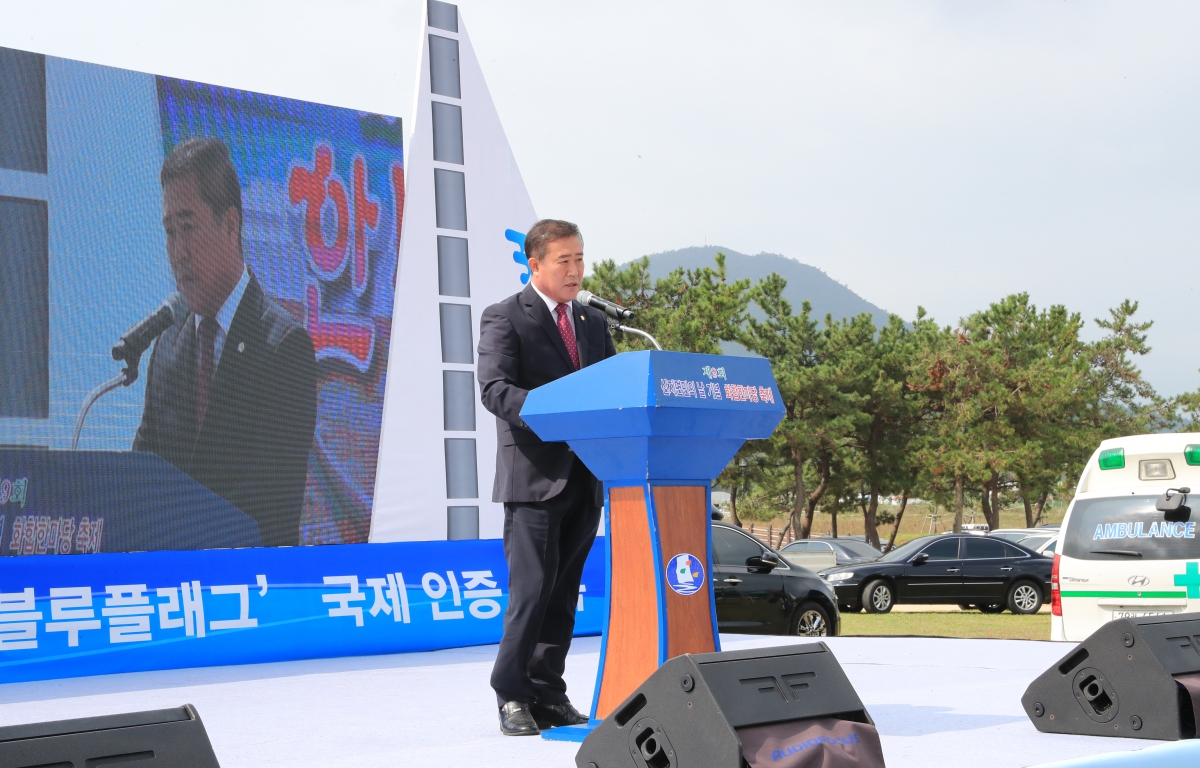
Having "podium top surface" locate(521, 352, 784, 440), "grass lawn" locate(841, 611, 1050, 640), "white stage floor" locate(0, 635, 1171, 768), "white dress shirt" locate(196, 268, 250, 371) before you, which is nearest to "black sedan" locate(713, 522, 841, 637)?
"grass lawn" locate(841, 611, 1050, 640)

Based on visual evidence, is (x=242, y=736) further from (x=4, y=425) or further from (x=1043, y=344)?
(x=1043, y=344)

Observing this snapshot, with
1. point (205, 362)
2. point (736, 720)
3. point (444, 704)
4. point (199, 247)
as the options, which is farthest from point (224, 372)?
point (736, 720)

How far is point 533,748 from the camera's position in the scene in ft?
12.0

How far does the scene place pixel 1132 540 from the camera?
668 cm

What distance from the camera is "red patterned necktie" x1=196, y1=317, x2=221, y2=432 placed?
7.44 meters

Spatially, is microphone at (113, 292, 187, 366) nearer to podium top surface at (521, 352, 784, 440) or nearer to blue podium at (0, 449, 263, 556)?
blue podium at (0, 449, 263, 556)

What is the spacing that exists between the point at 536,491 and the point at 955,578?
15691 millimetres

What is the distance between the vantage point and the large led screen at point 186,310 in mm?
6980

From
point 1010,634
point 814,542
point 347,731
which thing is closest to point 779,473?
point 814,542

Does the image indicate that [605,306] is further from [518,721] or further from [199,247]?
[199,247]

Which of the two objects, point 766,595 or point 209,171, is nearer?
point 209,171

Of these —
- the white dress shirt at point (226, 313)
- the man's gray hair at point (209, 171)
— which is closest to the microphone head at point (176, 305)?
the white dress shirt at point (226, 313)

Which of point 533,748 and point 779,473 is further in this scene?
point 779,473

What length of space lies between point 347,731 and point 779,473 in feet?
126
